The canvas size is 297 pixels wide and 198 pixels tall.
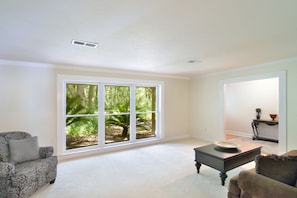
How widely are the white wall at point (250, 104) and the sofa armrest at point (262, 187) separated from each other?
5.01 metres

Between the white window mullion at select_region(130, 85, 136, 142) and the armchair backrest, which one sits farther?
the white window mullion at select_region(130, 85, 136, 142)

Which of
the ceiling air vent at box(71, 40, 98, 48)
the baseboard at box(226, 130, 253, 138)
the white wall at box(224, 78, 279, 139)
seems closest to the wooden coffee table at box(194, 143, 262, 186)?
the ceiling air vent at box(71, 40, 98, 48)

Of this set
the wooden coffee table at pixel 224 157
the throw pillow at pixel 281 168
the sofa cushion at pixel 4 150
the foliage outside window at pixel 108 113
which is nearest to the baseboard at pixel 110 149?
the foliage outside window at pixel 108 113

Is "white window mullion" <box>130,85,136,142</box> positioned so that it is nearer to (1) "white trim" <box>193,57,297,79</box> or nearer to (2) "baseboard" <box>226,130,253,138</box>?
(1) "white trim" <box>193,57,297,79</box>

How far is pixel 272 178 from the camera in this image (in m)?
1.67

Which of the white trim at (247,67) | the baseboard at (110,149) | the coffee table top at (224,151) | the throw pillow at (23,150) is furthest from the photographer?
the baseboard at (110,149)

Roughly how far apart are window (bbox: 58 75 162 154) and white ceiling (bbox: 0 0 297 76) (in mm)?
1438

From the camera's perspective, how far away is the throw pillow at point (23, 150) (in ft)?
8.98

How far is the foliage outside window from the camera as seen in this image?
4.45 meters

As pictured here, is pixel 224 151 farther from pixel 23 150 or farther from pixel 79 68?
pixel 79 68

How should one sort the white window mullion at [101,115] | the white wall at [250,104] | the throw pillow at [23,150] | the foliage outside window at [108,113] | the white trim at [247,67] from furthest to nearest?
the white wall at [250,104] < the white window mullion at [101,115] < the foliage outside window at [108,113] < the white trim at [247,67] < the throw pillow at [23,150]

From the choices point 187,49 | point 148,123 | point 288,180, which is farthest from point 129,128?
point 288,180

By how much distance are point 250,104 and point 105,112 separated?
17.4 feet

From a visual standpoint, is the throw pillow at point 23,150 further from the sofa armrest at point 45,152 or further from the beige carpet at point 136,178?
the beige carpet at point 136,178
